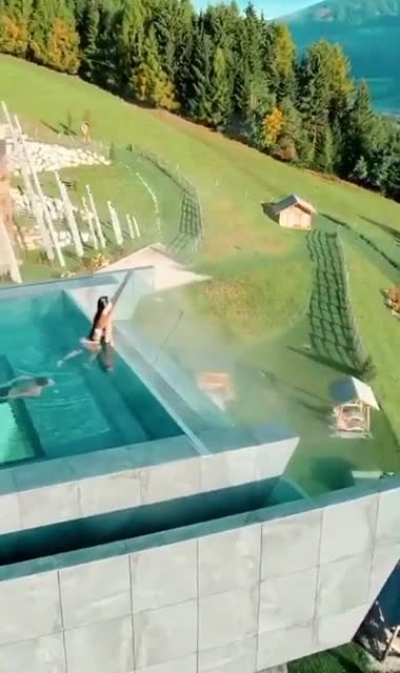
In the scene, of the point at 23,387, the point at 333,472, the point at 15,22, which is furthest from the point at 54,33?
the point at 23,387

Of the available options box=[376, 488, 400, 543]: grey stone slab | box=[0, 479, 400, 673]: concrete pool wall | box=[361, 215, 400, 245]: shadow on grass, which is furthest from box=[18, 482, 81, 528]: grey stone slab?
box=[361, 215, 400, 245]: shadow on grass

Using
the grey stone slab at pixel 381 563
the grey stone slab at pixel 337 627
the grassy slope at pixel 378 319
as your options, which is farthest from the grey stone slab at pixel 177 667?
the grassy slope at pixel 378 319

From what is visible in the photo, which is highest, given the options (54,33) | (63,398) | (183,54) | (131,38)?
(54,33)

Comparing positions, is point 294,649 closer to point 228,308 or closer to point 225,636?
point 225,636

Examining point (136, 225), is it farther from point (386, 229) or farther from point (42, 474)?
point (42, 474)

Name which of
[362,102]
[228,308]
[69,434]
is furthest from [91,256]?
[362,102]

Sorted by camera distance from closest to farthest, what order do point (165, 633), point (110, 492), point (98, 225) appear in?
point (110, 492), point (165, 633), point (98, 225)
